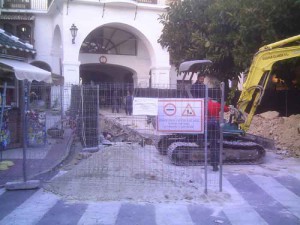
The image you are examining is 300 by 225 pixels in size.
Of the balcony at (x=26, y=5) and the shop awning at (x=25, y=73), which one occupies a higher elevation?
the balcony at (x=26, y=5)

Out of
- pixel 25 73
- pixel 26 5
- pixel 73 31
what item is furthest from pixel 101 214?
pixel 26 5

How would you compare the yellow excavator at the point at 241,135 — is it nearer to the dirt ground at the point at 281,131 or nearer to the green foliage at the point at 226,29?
the dirt ground at the point at 281,131

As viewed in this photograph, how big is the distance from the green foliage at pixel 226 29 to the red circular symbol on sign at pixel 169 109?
22.2 feet

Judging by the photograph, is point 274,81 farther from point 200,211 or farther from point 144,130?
point 200,211

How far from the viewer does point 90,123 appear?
8797 mm

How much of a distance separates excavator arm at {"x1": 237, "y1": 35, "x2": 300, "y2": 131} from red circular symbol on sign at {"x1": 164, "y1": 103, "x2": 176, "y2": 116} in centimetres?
454

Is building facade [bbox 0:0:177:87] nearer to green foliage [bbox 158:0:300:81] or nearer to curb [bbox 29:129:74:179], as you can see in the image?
green foliage [bbox 158:0:300:81]

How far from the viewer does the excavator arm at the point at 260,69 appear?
10938 mm

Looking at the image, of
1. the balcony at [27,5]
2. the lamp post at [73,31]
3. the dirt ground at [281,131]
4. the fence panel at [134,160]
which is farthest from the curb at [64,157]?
the balcony at [27,5]

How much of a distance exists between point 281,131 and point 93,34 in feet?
46.2

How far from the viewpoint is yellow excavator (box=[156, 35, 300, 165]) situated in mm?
9781

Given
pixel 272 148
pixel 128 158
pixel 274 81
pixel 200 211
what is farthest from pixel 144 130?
pixel 274 81

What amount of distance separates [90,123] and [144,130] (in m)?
1.35

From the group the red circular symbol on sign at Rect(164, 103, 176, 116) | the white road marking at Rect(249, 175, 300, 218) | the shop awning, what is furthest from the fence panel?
the shop awning
